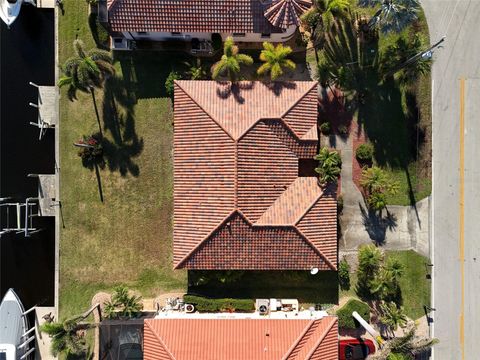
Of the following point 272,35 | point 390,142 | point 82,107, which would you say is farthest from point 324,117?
point 82,107

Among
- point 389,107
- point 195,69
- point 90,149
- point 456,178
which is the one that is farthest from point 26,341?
point 456,178

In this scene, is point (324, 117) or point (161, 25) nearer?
point (161, 25)

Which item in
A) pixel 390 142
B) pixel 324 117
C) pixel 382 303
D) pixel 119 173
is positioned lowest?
pixel 382 303

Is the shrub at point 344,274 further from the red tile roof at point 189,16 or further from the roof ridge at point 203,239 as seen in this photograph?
the red tile roof at point 189,16

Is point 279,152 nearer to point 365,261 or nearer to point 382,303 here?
point 365,261

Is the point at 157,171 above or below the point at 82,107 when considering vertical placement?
below
